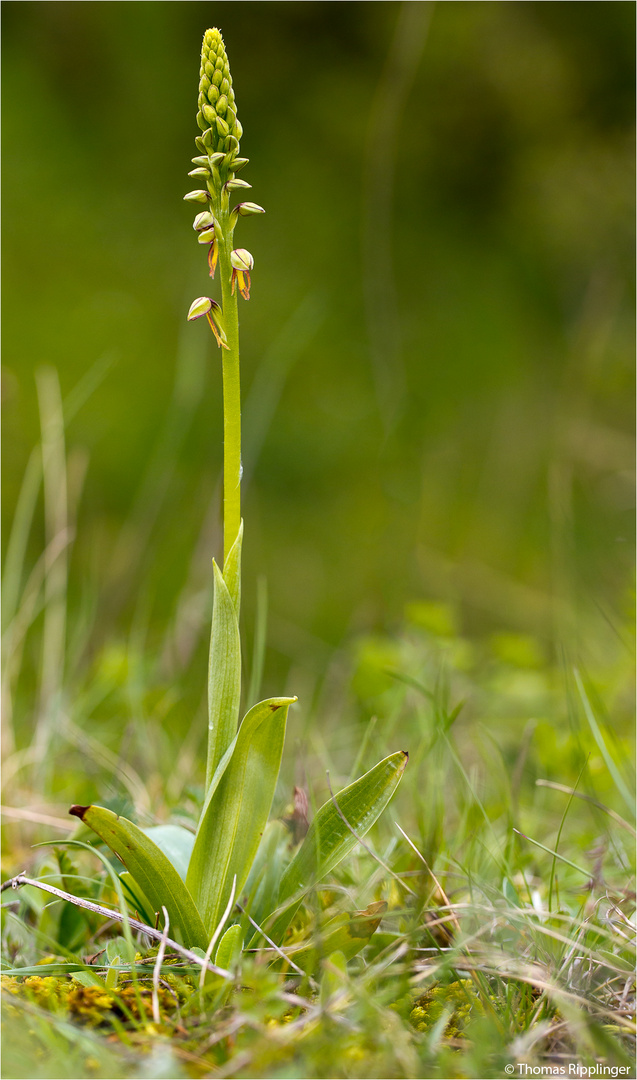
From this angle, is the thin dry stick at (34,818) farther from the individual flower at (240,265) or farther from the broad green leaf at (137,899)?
the individual flower at (240,265)

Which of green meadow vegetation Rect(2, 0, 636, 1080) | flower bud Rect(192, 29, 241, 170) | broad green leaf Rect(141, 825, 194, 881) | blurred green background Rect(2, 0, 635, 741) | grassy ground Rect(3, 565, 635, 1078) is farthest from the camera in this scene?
blurred green background Rect(2, 0, 635, 741)

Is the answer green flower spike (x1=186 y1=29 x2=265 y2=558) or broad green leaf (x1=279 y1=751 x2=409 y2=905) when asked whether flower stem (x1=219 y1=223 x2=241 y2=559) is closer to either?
green flower spike (x1=186 y1=29 x2=265 y2=558)

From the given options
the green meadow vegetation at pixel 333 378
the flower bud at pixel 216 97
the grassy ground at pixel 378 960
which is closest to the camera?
the grassy ground at pixel 378 960

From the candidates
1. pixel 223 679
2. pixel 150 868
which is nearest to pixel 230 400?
pixel 223 679

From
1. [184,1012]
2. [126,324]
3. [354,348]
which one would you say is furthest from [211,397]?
[184,1012]

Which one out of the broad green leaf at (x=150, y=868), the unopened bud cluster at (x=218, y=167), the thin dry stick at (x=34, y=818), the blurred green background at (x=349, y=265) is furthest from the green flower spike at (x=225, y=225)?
the blurred green background at (x=349, y=265)

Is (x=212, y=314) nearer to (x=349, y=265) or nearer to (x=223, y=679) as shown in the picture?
(x=223, y=679)

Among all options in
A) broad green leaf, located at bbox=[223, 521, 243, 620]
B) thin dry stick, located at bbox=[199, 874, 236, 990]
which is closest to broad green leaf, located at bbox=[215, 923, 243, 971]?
thin dry stick, located at bbox=[199, 874, 236, 990]
